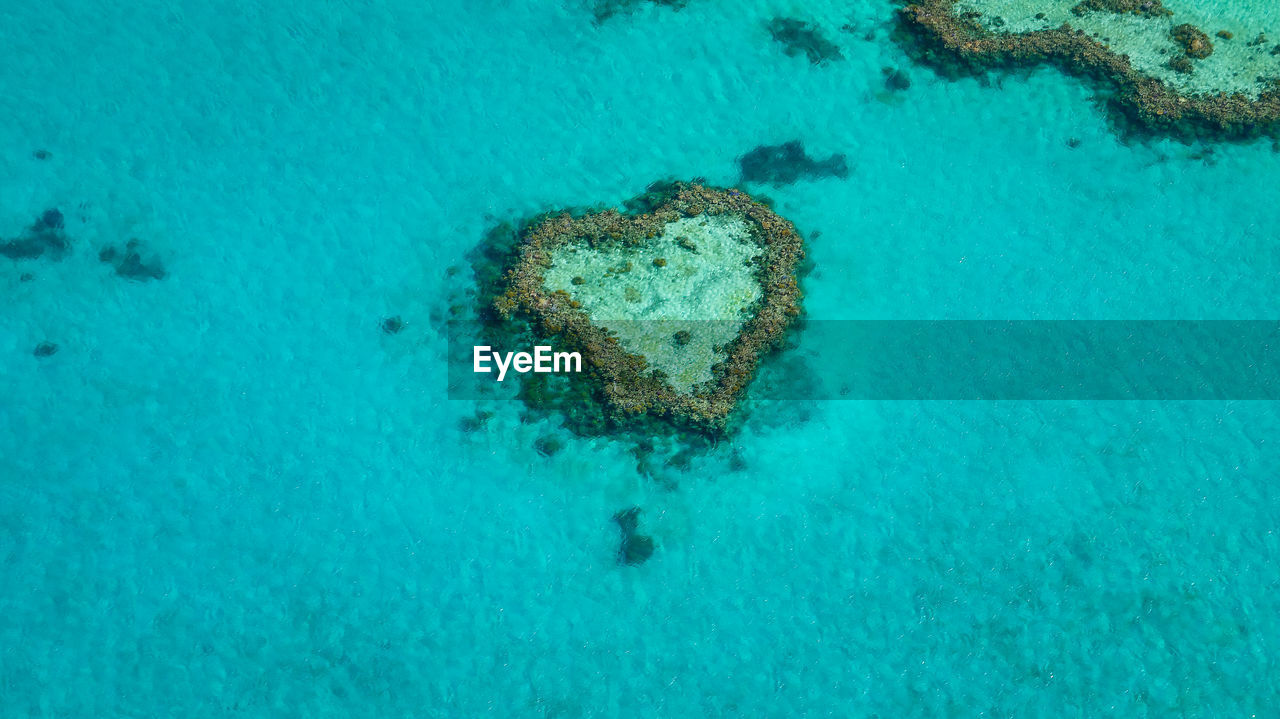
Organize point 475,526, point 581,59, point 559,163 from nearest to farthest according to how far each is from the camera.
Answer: point 475,526, point 559,163, point 581,59

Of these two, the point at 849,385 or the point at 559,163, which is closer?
the point at 849,385

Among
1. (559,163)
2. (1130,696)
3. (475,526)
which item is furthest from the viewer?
(559,163)

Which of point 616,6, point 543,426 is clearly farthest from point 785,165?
point 543,426

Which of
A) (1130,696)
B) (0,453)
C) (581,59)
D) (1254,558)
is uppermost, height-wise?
(581,59)

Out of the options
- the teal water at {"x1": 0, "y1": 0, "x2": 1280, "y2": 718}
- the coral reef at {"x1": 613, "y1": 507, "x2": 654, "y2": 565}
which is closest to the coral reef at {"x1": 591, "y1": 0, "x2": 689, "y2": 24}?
the teal water at {"x1": 0, "y1": 0, "x2": 1280, "y2": 718}

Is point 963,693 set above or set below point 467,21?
below

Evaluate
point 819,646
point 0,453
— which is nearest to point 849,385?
point 819,646

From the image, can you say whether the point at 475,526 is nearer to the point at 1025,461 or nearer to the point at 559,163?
the point at 559,163
